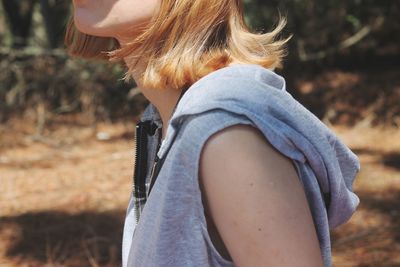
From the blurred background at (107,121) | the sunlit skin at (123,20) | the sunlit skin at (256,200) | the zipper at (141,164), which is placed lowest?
the blurred background at (107,121)

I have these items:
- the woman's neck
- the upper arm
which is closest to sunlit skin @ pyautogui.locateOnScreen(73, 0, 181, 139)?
the woman's neck

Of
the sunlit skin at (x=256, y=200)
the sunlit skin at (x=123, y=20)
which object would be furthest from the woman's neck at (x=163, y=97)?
the sunlit skin at (x=256, y=200)

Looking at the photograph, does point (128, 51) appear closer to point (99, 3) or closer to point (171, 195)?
point (99, 3)

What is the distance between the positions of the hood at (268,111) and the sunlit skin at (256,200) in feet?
0.08

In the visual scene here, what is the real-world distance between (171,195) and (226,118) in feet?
0.46

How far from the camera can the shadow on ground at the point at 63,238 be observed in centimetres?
310

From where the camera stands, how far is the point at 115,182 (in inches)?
163

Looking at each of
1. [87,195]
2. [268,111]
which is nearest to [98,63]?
[87,195]

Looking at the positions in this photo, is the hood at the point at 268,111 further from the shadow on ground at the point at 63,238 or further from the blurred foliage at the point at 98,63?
the blurred foliage at the point at 98,63

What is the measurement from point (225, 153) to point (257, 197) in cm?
7

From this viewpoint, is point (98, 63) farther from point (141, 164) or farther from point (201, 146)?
point (201, 146)

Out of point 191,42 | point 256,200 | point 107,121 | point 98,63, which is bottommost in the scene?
point 107,121

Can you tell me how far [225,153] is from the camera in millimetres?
915

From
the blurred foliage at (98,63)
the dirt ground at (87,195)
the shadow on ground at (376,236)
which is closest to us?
the shadow on ground at (376,236)
